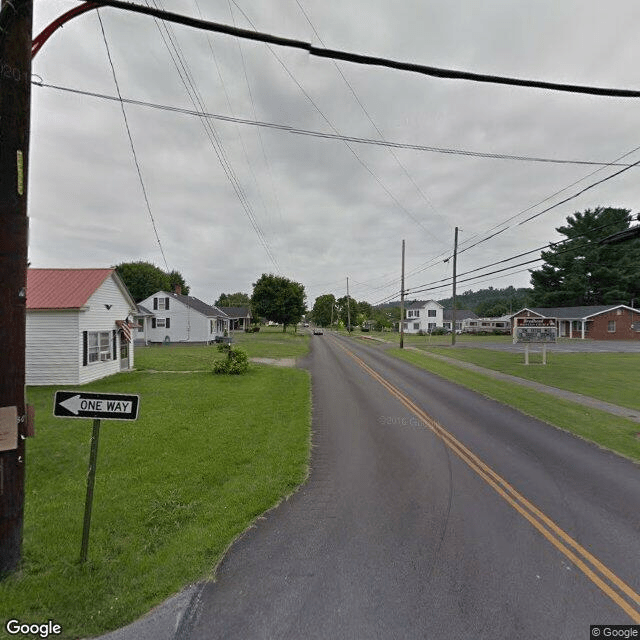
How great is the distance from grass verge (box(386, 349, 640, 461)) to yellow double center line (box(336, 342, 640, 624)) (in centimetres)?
378

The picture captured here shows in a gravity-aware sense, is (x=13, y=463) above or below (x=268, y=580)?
above

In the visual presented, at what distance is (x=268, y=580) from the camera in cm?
387

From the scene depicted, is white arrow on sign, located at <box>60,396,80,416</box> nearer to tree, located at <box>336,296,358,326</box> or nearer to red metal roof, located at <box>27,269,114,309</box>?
red metal roof, located at <box>27,269,114,309</box>

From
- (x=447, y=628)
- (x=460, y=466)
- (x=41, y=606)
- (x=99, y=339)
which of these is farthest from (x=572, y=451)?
(x=99, y=339)

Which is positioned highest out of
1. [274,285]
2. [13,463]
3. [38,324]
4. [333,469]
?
[274,285]

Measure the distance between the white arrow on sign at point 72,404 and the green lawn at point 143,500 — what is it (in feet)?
5.78

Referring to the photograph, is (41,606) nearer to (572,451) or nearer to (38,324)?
(572,451)

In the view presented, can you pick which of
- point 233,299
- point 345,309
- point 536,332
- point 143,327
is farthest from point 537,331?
point 233,299

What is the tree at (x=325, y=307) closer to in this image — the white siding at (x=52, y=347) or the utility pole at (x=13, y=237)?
the white siding at (x=52, y=347)

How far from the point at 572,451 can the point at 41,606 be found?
32.6 feet

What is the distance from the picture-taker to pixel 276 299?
56594mm

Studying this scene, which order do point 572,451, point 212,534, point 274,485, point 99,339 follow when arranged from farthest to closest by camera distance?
point 99,339, point 572,451, point 274,485, point 212,534

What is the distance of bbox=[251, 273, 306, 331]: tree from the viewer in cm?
5675

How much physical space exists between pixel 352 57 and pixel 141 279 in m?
79.2
